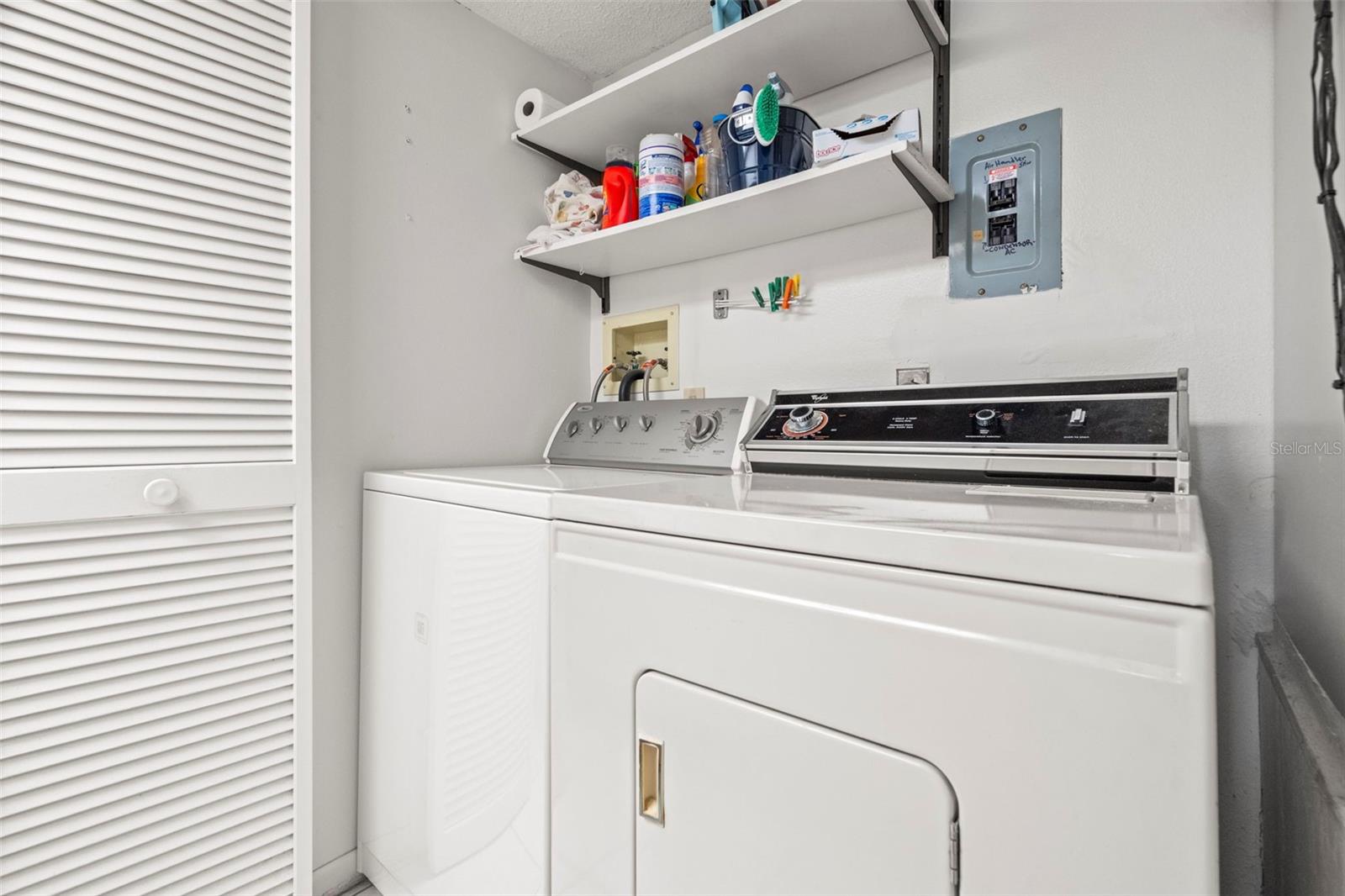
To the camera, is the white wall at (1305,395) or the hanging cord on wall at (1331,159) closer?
the hanging cord on wall at (1331,159)

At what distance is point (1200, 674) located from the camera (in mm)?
549

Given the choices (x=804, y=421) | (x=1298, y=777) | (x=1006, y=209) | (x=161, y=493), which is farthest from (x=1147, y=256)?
(x=161, y=493)

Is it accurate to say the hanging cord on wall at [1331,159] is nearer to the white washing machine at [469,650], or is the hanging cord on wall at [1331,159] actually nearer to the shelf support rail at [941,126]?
the shelf support rail at [941,126]

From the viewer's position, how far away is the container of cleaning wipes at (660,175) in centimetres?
174

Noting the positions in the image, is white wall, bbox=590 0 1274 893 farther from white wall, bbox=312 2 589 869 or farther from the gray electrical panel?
white wall, bbox=312 2 589 869

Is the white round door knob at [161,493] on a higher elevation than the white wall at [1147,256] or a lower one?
lower

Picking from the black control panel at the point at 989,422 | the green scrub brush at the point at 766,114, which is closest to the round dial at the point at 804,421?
the black control panel at the point at 989,422

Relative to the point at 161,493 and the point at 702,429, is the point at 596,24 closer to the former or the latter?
the point at 702,429

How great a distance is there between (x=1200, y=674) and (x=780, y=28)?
5.11 ft

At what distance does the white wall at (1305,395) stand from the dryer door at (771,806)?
0.53 meters

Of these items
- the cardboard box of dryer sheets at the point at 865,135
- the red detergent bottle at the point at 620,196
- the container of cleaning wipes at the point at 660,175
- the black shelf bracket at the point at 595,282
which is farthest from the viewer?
the black shelf bracket at the point at 595,282

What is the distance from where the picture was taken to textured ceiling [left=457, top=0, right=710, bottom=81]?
1877mm

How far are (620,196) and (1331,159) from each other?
154cm

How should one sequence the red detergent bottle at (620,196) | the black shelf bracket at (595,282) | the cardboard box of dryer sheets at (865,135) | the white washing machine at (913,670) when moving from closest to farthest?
1. the white washing machine at (913,670)
2. the cardboard box of dryer sheets at (865,135)
3. the red detergent bottle at (620,196)
4. the black shelf bracket at (595,282)
